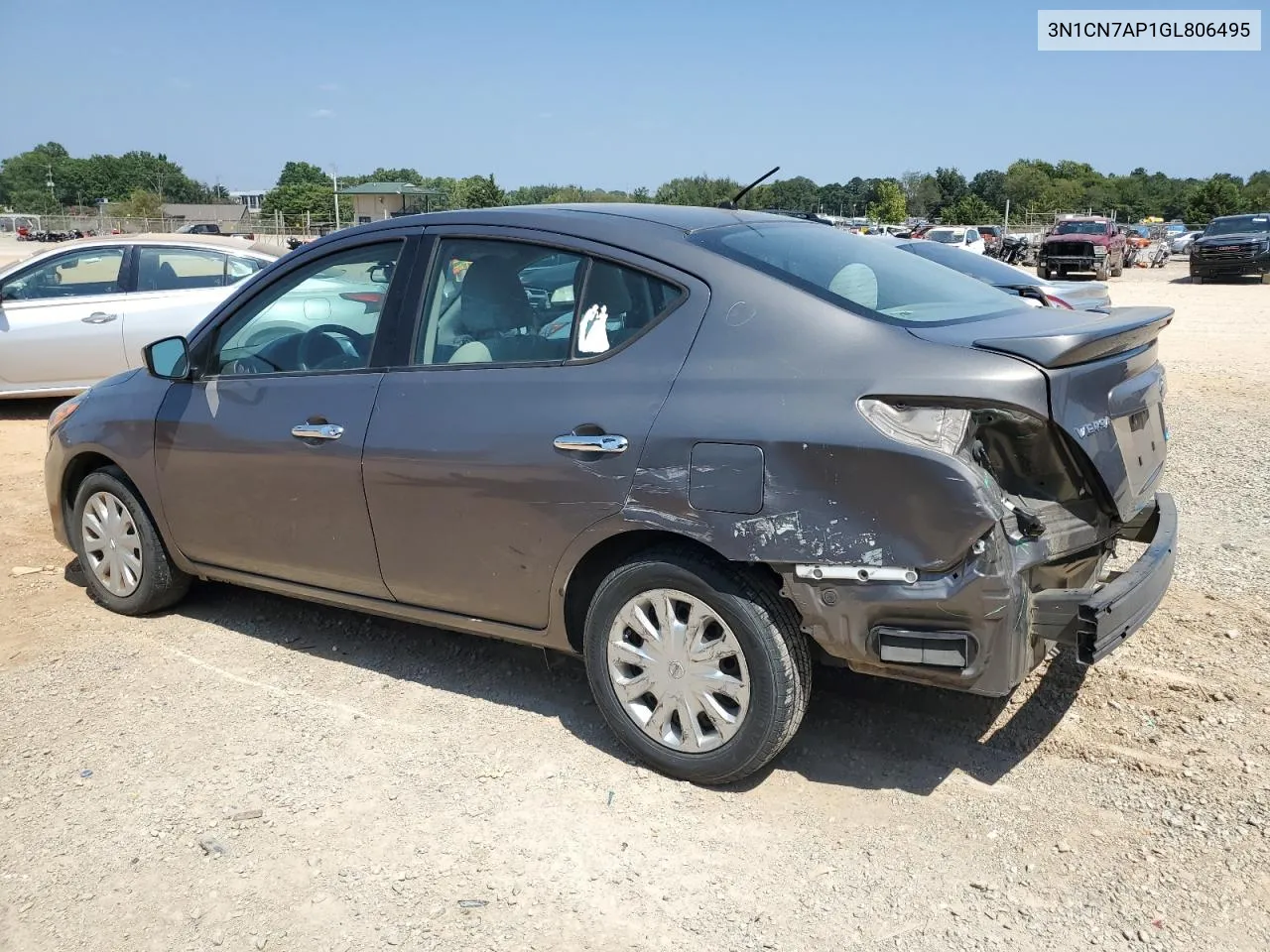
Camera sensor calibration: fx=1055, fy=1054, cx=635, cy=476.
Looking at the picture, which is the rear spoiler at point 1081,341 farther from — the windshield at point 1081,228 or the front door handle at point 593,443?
the windshield at point 1081,228

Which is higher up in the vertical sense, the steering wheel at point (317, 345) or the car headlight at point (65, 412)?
the steering wheel at point (317, 345)

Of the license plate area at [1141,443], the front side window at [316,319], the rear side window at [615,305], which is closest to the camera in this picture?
the license plate area at [1141,443]

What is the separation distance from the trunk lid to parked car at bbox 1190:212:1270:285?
30.4 m

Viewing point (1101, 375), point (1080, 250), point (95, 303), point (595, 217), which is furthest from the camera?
point (1080, 250)

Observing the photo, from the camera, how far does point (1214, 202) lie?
236 ft

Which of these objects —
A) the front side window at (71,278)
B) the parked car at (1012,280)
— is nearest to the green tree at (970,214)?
the parked car at (1012,280)

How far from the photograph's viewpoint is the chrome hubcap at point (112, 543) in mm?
4918

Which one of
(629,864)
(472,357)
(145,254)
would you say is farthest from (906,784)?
(145,254)

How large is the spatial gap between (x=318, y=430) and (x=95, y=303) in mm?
6902

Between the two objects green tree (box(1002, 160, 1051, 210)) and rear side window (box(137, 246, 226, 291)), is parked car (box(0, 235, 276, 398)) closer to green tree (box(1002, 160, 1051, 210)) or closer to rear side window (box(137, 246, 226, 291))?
rear side window (box(137, 246, 226, 291))

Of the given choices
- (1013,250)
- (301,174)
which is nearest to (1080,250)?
(1013,250)

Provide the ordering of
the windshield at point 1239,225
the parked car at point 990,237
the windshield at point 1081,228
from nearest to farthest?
the windshield at point 1239,225, the windshield at point 1081,228, the parked car at point 990,237

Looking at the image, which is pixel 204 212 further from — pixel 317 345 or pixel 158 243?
pixel 317 345

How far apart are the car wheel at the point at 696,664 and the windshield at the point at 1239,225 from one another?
1286 inches
